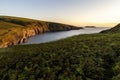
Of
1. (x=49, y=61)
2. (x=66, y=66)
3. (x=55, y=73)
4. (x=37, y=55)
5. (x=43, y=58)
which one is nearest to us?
(x=55, y=73)

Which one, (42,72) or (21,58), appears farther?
(21,58)

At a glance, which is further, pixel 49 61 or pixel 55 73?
pixel 49 61

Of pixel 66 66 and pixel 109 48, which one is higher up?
pixel 109 48

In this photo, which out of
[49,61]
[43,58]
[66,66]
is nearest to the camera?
[66,66]

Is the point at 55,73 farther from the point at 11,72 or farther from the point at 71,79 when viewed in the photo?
the point at 11,72

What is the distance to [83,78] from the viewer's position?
48.3ft

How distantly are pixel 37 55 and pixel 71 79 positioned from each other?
8.28 meters

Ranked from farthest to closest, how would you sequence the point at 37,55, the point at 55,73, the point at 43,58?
the point at 37,55, the point at 43,58, the point at 55,73

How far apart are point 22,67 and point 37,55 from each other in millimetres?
3821

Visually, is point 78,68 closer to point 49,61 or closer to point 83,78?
point 83,78

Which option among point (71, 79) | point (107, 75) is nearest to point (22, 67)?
point (71, 79)

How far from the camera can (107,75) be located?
49.6 ft

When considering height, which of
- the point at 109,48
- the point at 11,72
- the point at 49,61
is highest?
the point at 109,48

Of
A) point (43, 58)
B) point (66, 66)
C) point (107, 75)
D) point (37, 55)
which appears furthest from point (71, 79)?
point (37, 55)
